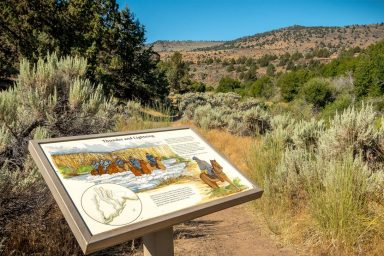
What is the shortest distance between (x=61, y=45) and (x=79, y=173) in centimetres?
1790

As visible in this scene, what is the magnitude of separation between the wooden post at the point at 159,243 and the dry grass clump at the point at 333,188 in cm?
209

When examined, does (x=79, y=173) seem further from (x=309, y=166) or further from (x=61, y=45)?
(x=61, y=45)

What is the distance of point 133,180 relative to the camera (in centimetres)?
248

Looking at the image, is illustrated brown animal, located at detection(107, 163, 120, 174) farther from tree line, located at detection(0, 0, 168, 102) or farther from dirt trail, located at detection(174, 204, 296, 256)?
tree line, located at detection(0, 0, 168, 102)

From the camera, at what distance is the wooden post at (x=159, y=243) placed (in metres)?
2.47

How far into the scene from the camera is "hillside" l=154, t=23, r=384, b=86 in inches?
2527

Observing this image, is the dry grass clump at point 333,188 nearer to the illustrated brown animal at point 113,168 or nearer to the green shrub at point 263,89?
the illustrated brown animal at point 113,168

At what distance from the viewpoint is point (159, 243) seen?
2.48 meters

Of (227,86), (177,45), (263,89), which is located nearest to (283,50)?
(227,86)

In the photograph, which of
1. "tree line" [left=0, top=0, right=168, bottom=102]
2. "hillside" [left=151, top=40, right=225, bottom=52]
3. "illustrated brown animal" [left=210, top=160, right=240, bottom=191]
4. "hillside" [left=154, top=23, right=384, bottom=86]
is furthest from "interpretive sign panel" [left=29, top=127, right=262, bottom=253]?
"hillside" [left=151, top=40, right=225, bottom=52]

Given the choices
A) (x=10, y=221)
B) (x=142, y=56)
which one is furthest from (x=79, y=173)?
(x=142, y=56)

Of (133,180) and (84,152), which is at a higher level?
(84,152)

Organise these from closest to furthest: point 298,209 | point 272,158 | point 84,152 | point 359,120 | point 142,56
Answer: point 84,152
point 298,209
point 359,120
point 272,158
point 142,56

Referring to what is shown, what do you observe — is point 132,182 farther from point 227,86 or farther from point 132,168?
point 227,86
